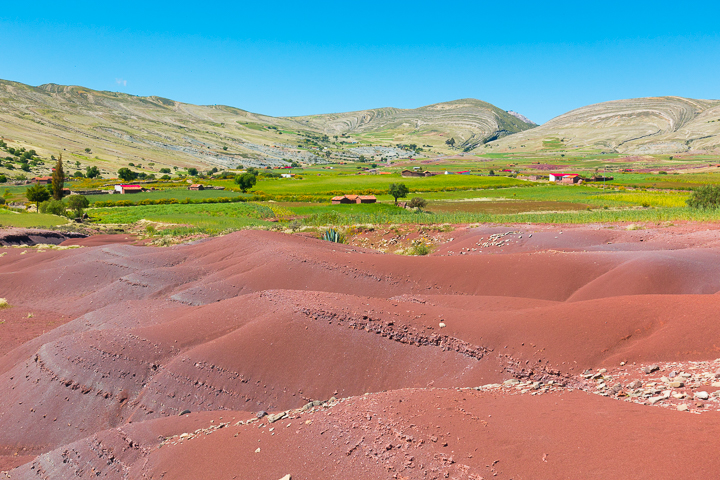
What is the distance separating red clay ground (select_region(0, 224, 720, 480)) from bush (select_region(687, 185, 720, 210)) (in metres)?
26.1

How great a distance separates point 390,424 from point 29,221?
55.7 meters

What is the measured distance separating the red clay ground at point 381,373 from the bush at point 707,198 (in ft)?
85.6

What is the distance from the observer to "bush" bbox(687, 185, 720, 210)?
154ft

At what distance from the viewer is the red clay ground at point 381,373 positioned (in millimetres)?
8289

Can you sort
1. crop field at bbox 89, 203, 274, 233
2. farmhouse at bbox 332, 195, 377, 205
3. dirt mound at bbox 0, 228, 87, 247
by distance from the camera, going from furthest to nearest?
farmhouse at bbox 332, 195, 377, 205
crop field at bbox 89, 203, 274, 233
dirt mound at bbox 0, 228, 87, 247

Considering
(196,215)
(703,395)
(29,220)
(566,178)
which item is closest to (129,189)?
(196,215)

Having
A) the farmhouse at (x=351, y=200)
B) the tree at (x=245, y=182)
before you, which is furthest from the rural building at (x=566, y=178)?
the tree at (x=245, y=182)

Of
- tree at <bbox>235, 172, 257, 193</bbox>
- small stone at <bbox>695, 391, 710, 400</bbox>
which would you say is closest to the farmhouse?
tree at <bbox>235, 172, 257, 193</bbox>

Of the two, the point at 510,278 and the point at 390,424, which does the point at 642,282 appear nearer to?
the point at 510,278

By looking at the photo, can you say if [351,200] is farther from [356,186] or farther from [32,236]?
[32,236]

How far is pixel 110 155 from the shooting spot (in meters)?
159

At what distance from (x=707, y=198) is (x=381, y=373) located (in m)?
48.2

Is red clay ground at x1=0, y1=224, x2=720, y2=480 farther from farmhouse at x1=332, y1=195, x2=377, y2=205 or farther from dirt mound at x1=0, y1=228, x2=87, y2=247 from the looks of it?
farmhouse at x1=332, y1=195, x2=377, y2=205

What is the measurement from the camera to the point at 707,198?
47.8 metres
